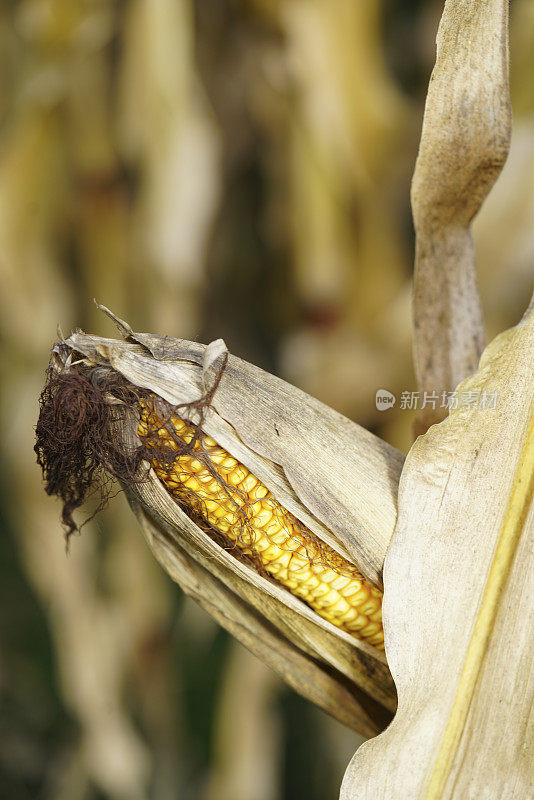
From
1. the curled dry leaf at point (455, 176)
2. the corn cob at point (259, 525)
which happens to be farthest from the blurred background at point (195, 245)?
the corn cob at point (259, 525)

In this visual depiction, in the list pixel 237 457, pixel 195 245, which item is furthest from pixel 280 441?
pixel 195 245

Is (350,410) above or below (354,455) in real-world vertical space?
above

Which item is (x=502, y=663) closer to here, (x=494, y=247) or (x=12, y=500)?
(x=494, y=247)

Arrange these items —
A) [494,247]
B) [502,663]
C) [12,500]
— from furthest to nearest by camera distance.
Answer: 1. [12,500]
2. [494,247]
3. [502,663]

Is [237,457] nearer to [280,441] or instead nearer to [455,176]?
[280,441]

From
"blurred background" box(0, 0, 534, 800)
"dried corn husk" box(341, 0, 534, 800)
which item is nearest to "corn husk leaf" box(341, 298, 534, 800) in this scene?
"dried corn husk" box(341, 0, 534, 800)

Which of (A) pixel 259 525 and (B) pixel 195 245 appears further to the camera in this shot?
(B) pixel 195 245

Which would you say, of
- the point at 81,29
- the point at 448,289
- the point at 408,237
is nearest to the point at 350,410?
the point at 408,237

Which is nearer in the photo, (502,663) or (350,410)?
(502,663)
